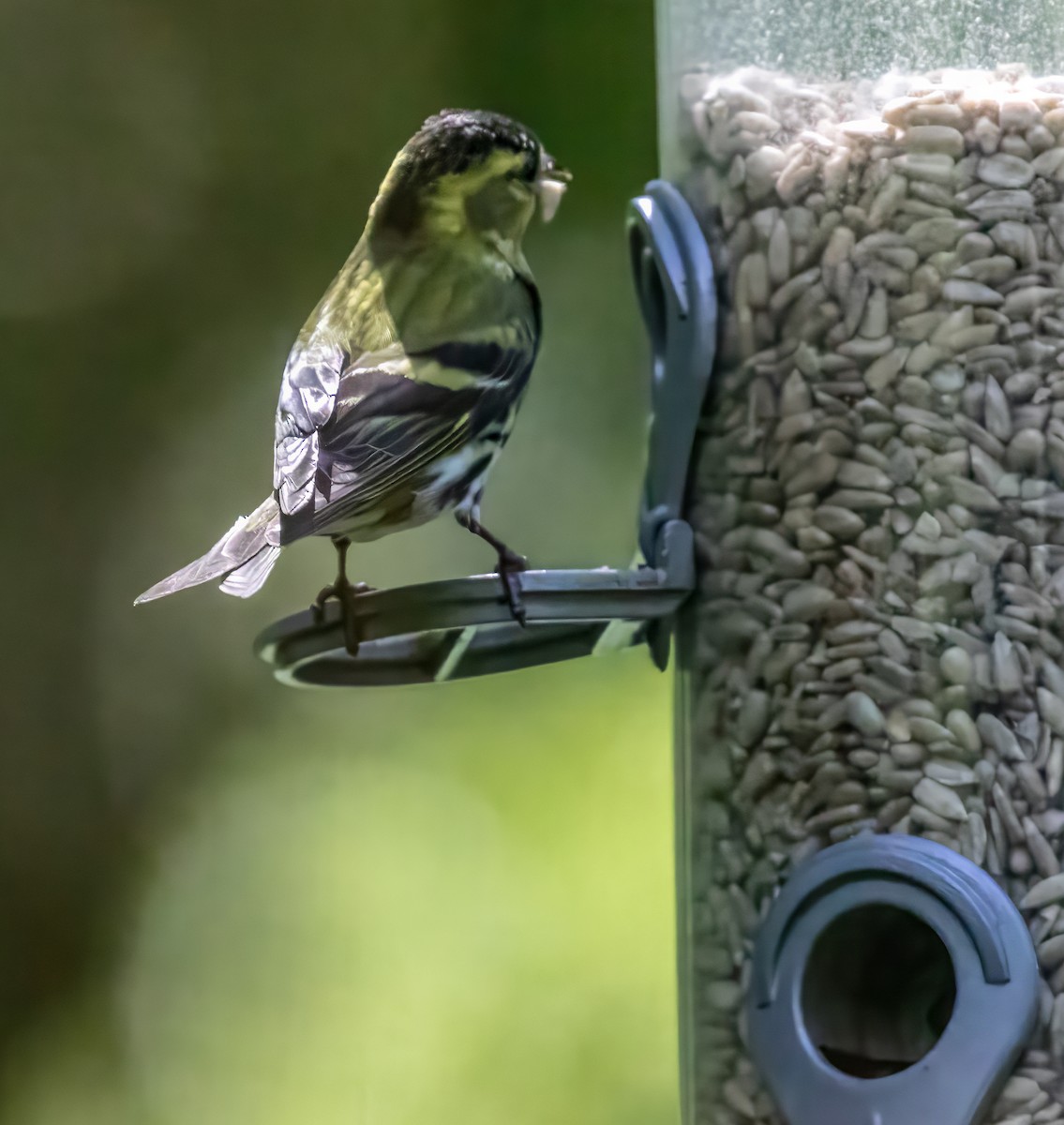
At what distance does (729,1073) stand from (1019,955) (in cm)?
36

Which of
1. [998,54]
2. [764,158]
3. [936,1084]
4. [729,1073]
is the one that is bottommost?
[729,1073]

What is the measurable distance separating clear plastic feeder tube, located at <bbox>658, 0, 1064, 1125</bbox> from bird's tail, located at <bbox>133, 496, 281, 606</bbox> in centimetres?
47

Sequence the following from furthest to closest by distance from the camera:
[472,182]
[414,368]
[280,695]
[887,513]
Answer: [280,695], [472,182], [414,368], [887,513]

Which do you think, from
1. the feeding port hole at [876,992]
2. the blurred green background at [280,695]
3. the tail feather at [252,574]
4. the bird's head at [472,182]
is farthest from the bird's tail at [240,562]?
the blurred green background at [280,695]

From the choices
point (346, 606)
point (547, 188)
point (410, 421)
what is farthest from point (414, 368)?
point (547, 188)

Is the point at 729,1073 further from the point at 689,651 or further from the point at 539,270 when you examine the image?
the point at 539,270

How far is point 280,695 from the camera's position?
381 centimetres

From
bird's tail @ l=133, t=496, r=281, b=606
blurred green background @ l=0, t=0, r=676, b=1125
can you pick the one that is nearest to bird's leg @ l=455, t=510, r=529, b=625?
bird's tail @ l=133, t=496, r=281, b=606

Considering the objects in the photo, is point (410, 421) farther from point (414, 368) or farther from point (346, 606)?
point (346, 606)

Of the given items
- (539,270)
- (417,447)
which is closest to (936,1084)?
(417,447)

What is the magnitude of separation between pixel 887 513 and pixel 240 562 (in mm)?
649

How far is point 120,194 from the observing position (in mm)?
4195

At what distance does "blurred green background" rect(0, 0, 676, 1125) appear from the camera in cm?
333

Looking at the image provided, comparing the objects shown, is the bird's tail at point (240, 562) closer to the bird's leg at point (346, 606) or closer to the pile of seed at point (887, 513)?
the bird's leg at point (346, 606)
